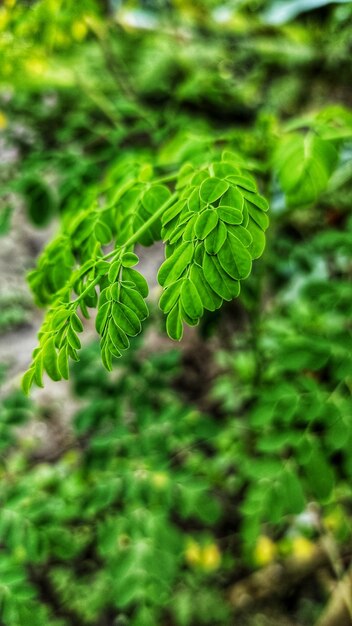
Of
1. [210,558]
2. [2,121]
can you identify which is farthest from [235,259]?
[2,121]

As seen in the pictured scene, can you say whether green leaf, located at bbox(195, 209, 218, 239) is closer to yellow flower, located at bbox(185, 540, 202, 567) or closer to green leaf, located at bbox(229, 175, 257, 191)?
green leaf, located at bbox(229, 175, 257, 191)

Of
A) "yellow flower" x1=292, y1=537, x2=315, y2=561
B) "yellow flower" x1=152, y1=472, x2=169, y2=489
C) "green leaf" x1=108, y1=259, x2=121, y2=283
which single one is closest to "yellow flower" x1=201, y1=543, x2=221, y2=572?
"yellow flower" x1=292, y1=537, x2=315, y2=561

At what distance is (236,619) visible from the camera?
2.05 m

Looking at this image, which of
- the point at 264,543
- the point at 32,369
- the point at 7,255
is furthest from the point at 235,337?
the point at 32,369

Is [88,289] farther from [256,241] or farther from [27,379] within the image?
[256,241]

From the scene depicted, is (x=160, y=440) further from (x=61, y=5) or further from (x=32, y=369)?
(x=61, y=5)

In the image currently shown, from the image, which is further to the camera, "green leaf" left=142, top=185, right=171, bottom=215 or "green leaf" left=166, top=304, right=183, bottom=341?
"green leaf" left=142, top=185, right=171, bottom=215

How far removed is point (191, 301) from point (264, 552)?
1.91 meters

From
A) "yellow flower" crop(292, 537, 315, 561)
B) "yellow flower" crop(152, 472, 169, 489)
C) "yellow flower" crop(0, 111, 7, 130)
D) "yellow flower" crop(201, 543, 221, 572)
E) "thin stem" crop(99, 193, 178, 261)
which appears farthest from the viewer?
"yellow flower" crop(0, 111, 7, 130)

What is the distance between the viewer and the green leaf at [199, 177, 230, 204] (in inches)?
29.8

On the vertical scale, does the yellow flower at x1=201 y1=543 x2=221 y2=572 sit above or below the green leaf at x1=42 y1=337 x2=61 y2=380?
below

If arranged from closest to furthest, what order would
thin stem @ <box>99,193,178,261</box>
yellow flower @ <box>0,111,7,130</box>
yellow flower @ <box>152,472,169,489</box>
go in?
thin stem @ <box>99,193,178,261</box>
yellow flower @ <box>152,472,169,489</box>
yellow flower @ <box>0,111,7,130</box>

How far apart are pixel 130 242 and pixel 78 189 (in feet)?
2.14

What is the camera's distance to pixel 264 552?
7.13 ft
